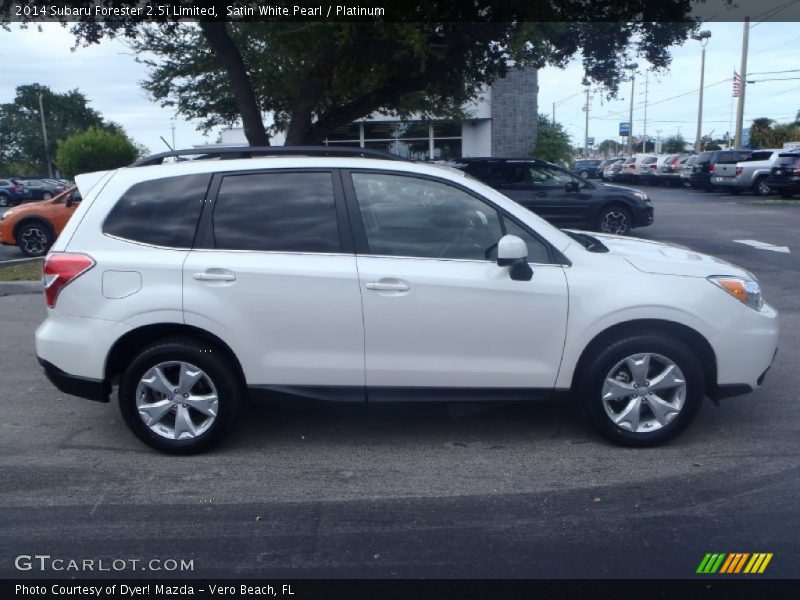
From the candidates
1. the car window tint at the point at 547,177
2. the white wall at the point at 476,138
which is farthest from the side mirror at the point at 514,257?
the white wall at the point at 476,138

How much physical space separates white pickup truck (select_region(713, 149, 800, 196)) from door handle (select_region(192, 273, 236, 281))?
88.8ft

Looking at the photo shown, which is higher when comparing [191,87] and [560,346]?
[191,87]

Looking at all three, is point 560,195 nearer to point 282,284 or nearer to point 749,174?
point 282,284

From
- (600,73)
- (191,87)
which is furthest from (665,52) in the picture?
(191,87)

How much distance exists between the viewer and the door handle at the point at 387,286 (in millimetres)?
5125

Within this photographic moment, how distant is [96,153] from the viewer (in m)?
28.9

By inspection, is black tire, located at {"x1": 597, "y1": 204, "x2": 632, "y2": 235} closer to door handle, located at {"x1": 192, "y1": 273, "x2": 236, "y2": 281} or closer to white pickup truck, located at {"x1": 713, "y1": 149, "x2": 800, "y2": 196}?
door handle, located at {"x1": 192, "y1": 273, "x2": 236, "y2": 281}

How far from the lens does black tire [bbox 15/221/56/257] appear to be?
51.0 ft

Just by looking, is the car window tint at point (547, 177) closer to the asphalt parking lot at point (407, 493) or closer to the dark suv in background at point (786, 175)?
the asphalt parking lot at point (407, 493)

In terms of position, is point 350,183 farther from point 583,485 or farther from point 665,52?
point 665,52

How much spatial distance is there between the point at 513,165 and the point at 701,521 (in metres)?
12.7

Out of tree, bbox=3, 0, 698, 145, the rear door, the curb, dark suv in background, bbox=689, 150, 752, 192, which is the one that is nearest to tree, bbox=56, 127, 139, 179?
tree, bbox=3, 0, 698, 145

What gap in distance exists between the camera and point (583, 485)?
4.86 metres
